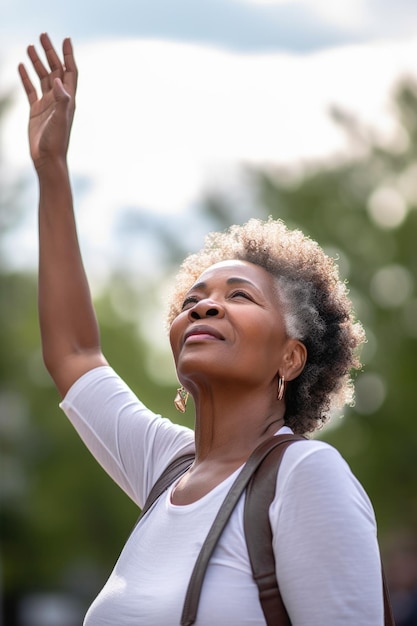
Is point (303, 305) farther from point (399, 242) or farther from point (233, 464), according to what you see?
point (399, 242)

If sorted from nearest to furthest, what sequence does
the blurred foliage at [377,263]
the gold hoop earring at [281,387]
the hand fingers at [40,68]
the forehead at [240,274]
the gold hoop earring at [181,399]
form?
the gold hoop earring at [281,387] → the forehead at [240,274] → the gold hoop earring at [181,399] → the hand fingers at [40,68] → the blurred foliage at [377,263]

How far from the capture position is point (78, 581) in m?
27.6

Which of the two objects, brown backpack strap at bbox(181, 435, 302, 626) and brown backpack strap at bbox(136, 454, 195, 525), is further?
brown backpack strap at bbox(136, 454, 195, 525)

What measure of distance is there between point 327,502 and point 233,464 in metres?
0.45

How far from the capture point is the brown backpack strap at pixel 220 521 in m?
2.49

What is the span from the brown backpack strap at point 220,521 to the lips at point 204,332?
0.32 m

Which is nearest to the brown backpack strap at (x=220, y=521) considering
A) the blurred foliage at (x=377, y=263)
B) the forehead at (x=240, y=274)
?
the forehead at (x=240, y=274)

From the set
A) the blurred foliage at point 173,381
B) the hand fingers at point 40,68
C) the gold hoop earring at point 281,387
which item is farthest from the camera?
the blurred foliage at point 173,381

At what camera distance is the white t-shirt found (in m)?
2.41

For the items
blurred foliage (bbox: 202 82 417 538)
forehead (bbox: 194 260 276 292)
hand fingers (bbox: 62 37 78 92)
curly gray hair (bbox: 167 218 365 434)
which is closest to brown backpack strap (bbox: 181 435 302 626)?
curly gray hair (bbox: 167 218 365 434)

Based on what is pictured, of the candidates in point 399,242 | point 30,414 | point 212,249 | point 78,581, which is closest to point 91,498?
point 30,414

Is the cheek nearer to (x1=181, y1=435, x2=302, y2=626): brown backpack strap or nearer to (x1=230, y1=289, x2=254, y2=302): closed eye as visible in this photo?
(x1=230, y1=289, x2=254, y2=302): closed eye

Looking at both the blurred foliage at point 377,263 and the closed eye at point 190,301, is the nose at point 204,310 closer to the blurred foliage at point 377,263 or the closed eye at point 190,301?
the closed eye at point 190,301

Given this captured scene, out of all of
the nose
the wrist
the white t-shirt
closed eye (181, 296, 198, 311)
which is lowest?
the white t-shirt
